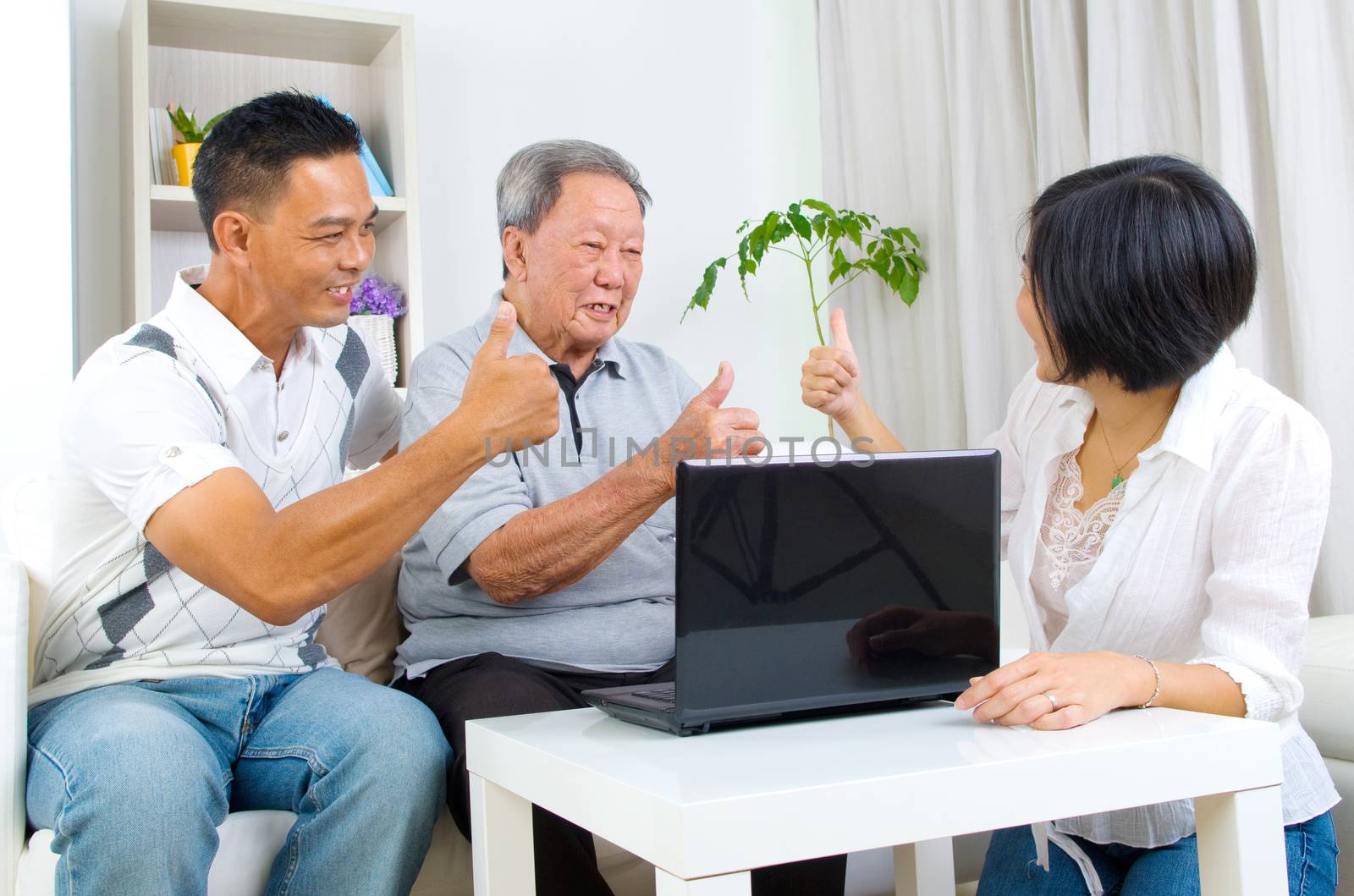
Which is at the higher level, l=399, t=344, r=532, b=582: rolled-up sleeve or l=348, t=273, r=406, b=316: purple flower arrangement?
l=348, t=273, r=406, b=316: purple flower arrangement

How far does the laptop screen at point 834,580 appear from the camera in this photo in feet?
3.12

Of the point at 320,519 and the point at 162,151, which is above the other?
the point at 162,151

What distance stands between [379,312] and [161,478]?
1.75 metres

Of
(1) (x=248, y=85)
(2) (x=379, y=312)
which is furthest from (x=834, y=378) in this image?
(1) (x=248, y=85)

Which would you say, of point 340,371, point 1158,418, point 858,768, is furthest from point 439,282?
point 858,768

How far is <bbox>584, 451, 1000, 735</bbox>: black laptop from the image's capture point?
952 mm

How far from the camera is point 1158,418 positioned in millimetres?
1284

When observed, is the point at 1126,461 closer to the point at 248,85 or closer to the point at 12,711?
the point at 12,711

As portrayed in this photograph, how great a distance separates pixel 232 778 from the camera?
1.33 m

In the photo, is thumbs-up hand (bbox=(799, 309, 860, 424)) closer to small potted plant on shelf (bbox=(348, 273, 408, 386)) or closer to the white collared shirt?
the white collared shirt

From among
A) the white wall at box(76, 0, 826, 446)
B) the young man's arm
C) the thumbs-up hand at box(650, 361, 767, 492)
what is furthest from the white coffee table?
the white wall at box(76, 0, 826, 446)

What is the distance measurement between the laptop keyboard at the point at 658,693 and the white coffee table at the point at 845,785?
0.14 feet

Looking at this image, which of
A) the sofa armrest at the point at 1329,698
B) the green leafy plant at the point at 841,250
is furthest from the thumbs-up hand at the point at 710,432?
the green leafy plant at the point at 841,250

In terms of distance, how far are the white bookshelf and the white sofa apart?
1341 millimetres
